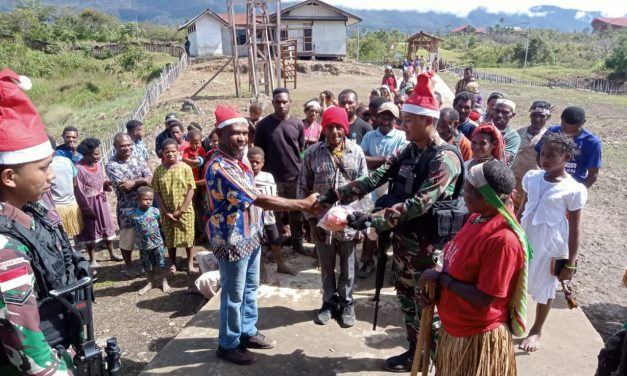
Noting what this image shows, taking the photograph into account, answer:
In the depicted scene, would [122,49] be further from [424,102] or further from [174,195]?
[424,102]

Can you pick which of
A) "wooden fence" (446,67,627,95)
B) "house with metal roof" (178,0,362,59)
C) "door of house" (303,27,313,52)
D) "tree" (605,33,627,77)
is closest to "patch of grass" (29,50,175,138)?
"house with metal roof" (178,0,362,59)

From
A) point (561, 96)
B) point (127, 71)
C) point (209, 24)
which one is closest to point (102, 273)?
point (561, 96)

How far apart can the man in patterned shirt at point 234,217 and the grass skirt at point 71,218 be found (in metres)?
3.20

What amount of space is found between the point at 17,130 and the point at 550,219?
338 centimetres

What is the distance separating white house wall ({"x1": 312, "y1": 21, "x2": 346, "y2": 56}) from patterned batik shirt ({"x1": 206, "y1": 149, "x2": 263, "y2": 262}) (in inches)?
1259

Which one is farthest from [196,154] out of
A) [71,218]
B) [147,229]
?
[71,218]

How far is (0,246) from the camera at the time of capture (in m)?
1.66

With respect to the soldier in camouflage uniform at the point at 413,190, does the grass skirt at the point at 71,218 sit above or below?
below

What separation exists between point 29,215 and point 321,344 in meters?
2.41

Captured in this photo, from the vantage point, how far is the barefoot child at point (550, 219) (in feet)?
10.6

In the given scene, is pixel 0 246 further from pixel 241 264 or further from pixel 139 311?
pixel 139 311

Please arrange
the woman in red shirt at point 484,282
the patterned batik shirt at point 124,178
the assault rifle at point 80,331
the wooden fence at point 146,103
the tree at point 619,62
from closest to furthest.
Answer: the assault rifle at point 80,331
the woman in red shirt at point 484,282
the patterned batik shirt at point 124,178
the wooden fence at point 146,103
the tree at point 619,62

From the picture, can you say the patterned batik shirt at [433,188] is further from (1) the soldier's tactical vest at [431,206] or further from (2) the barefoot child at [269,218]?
(2) the barefoot child at [269,218]

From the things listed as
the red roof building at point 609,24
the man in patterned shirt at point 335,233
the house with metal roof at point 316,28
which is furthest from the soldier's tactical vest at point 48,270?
the red roof building at point 609,24
